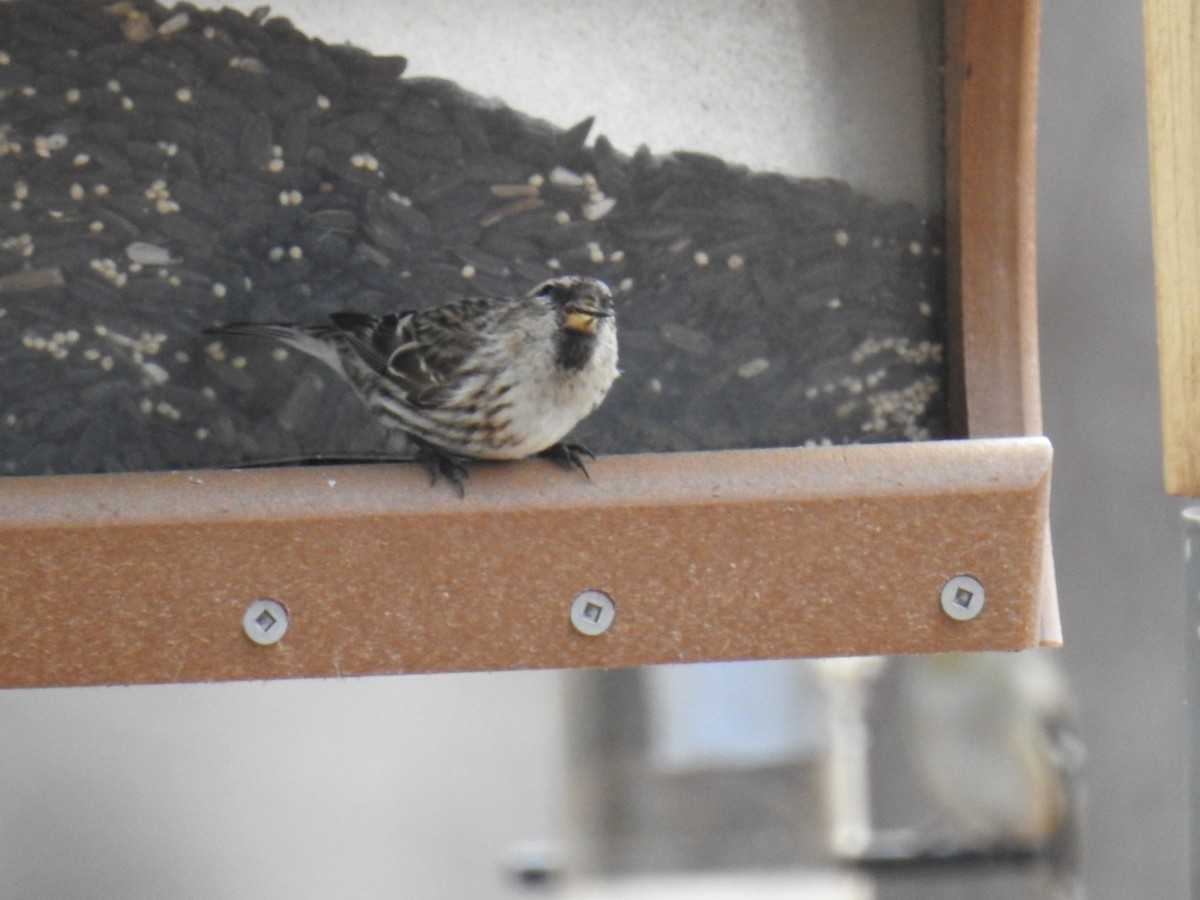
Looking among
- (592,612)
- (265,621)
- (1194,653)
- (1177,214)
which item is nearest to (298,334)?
(265,621)

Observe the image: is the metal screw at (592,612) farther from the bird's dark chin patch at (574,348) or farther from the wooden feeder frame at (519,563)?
the bird's dark chin patch at (574,348)

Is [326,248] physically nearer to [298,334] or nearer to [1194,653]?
[298,334]

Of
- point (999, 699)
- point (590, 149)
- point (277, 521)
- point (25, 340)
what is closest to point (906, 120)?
point (590, 149)

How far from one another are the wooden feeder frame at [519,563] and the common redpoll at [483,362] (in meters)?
0.29

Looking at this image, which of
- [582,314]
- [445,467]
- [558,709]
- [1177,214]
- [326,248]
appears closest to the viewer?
[1177,214]

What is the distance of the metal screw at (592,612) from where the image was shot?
2498 millimetres

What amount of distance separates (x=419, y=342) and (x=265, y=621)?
61 cm

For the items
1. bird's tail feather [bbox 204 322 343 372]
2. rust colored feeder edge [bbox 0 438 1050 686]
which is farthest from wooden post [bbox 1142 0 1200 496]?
bird's tail feather [bbox 204 322 343 372]

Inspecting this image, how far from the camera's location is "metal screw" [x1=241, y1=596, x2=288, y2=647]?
248 cm

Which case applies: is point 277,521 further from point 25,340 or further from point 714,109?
point 714,109

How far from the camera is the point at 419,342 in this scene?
2.91 meters

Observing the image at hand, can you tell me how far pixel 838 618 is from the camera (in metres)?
2.52

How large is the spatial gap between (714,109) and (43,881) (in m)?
4.14

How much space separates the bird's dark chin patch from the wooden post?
0.91m
